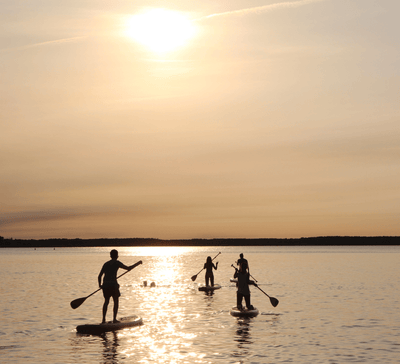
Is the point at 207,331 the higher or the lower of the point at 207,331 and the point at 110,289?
the lower

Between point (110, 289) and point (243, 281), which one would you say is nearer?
point (110, 289)

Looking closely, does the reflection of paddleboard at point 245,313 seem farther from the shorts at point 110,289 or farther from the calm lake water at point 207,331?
the shorts at point 110,289

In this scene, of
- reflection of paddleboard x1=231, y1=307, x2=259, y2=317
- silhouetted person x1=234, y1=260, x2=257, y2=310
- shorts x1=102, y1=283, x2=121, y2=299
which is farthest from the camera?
reflection of paddleboard x1=231, y1=307, x2=259, y2=317

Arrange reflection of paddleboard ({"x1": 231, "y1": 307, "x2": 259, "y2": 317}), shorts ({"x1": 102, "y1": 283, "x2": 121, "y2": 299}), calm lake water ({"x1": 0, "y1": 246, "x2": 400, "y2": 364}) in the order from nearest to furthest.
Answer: calm lake water ({"x1": 0, "y1": 246, "x2": 400, "y2": 364}) → shorts ({"x1": 102, "y1": 283, "x2": 121, "y2": 299}) → reflection of paddleboard ({"x1": 231, "y1": 307, "x2": 259, "y2": 317})

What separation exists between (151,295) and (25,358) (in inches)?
890

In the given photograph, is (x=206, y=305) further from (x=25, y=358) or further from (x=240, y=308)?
(x=25, y=358)

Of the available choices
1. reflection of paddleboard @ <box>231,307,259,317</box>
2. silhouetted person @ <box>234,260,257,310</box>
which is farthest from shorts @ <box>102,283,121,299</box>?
reflection of paddleboard @ <box>231,307,259,317</box>

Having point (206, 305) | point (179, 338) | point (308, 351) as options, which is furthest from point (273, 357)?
point (206, 305)

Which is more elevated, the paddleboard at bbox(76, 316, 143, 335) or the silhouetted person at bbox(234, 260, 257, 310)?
the silhouetted person at bbox(234, 260, 257, 310)

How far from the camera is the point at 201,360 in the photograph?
691 inches

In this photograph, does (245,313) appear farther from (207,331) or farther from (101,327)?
(101,327)

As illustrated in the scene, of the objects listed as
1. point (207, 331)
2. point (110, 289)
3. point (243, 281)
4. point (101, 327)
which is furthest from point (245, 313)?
point (110, 289)

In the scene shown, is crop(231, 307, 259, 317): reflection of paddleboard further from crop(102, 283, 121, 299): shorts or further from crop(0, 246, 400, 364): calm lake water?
crop(102, 283, 121, 299): shorts

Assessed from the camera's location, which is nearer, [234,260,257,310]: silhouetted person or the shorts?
the shorts
